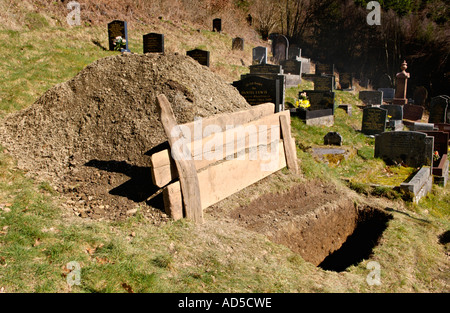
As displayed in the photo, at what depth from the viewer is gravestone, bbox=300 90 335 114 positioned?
52.9 feet

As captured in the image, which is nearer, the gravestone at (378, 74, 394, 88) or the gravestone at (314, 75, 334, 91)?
the gravestone at (314, 75, 334, 91)

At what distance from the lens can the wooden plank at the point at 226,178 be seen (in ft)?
17.4

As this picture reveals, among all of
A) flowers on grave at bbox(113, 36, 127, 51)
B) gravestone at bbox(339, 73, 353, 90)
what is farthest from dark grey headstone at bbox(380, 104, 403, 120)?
flowers on grave at bbox(113, 36, 127, 51)

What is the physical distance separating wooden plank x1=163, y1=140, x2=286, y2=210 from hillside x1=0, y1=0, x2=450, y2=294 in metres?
0.16

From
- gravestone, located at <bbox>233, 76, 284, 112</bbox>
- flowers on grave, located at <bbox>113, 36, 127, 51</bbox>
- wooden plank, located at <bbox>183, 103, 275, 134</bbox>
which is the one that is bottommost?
wooden plank, located at <bbox>183, 103, 275, 134</bbox>

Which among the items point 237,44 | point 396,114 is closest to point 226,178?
point 396,114

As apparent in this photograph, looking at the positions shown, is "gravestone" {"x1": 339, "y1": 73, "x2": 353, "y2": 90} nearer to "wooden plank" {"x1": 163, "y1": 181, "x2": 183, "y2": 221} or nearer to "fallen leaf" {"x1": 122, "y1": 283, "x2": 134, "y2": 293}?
"wooden plank" {"x1": 163, "y1": 181, "x2": 183, "y2": 221}

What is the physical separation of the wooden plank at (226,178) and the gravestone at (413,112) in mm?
18530

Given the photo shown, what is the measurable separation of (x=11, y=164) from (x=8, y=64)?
258 inches

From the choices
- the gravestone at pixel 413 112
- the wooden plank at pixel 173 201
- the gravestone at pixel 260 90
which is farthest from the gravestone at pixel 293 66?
the wooden plank at pixel 173 201

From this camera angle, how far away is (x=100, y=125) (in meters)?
6.35

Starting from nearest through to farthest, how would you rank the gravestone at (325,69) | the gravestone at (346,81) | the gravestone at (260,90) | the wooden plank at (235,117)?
the wooden plank at (235,117)
the gravestone at (260,90)
the gravestone at (346,81)
the gravestone at (325,69)

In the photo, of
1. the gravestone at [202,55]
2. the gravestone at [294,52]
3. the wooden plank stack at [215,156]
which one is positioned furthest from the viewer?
the gravestone at [294,52]

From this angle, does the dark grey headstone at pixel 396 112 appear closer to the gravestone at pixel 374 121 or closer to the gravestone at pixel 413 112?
the gravestone at pixel 374 121
